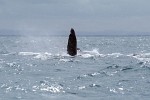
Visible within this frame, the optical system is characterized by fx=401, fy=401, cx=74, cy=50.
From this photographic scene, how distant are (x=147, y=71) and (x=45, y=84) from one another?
38.8 feet

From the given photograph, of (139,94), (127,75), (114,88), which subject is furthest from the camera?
(127,75)

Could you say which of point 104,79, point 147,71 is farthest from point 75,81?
point 147,71

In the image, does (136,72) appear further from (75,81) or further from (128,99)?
(128,99)

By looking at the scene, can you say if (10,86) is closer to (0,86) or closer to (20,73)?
(0,86)

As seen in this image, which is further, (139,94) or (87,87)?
(87,87)

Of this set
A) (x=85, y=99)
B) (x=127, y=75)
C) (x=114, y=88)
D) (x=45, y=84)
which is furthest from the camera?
(x=127, y=75)

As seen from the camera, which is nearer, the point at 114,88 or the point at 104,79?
the point at 114,88

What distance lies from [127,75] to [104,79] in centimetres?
326

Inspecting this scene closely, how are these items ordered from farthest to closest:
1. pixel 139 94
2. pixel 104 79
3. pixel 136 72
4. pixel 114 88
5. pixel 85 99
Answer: pixel 136 72, pixel 104 79, pixel 114 88, pixel 139 94, pixel 85 99

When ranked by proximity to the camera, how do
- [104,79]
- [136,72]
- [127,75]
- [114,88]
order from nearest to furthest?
[114,88]
[104,79]
[127,75]
[136,72]

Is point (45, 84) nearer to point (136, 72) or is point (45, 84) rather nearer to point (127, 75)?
point (127, 75)

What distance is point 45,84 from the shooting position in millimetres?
27000

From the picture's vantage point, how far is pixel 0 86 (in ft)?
86.2

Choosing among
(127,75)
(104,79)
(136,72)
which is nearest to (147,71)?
(136,72)
